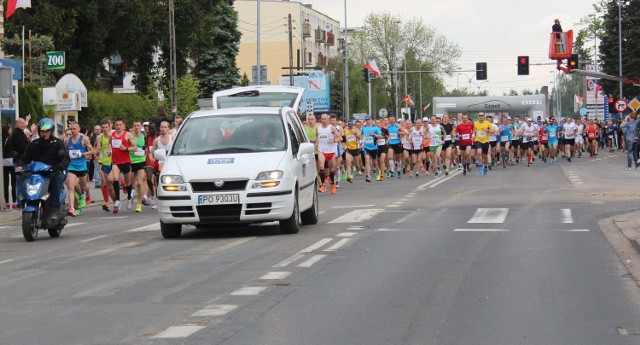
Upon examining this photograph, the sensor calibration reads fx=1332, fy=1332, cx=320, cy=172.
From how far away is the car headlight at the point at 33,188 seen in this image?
1783 centimetres

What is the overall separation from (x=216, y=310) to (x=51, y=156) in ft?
29.7

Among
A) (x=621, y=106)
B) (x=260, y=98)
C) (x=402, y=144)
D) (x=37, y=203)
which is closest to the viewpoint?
(x=37, y=203)

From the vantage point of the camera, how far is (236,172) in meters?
16.7

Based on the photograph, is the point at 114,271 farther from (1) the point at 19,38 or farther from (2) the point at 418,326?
(1) the point at 19,38

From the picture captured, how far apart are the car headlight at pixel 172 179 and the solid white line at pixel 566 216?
19.4 feet

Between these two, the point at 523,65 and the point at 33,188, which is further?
the point at 523,65

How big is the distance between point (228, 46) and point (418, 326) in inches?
3165

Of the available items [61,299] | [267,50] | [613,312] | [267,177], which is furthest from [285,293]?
[267,50]

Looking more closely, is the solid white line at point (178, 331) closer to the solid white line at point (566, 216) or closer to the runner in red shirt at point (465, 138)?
the solid white line at point (566, 216)

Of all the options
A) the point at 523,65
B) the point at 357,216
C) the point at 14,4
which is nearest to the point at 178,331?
the point at 357,216

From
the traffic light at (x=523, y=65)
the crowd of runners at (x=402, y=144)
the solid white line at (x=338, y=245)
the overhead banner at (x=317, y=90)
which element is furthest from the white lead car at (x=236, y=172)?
the overhead banner at (x=317, y=90)

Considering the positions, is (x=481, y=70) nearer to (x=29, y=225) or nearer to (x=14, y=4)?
(x=14, y=4)

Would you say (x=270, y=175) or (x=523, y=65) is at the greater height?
(x=523, y=65)

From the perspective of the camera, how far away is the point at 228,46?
88.6 meters
